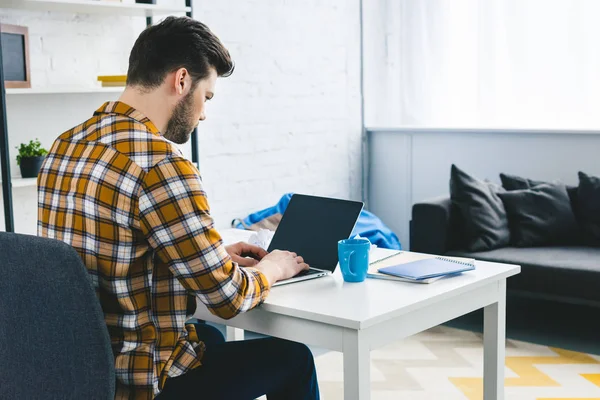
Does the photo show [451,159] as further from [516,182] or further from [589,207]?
[589,207]

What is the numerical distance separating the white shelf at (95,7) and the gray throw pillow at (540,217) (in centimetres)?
187

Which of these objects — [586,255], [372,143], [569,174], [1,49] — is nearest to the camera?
[1,49]

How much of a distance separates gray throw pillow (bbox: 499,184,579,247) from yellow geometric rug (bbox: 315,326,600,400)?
0.63m

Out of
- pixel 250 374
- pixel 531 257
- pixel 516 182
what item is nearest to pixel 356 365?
pixel 250 374

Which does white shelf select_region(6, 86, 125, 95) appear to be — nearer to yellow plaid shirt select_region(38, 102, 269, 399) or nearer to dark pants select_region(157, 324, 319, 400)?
yellow plaid shirt select_region(38, 102, 269, 399)

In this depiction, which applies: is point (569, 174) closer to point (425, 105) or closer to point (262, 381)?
point (425, 105)

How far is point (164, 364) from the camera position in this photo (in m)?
1.68

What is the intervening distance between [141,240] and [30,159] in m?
1.69

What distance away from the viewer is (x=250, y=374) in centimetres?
182

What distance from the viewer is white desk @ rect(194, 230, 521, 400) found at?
1667 mm

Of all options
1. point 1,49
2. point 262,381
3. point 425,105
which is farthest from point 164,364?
point 425,105

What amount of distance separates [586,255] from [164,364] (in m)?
2.59

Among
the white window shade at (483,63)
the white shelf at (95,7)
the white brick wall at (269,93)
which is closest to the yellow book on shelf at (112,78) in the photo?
the white brick wall at (269,93)

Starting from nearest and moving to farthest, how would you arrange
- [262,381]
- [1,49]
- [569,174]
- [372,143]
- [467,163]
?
[262,381] < [1,49] < [569,174] < [467,163] < [372,143]
